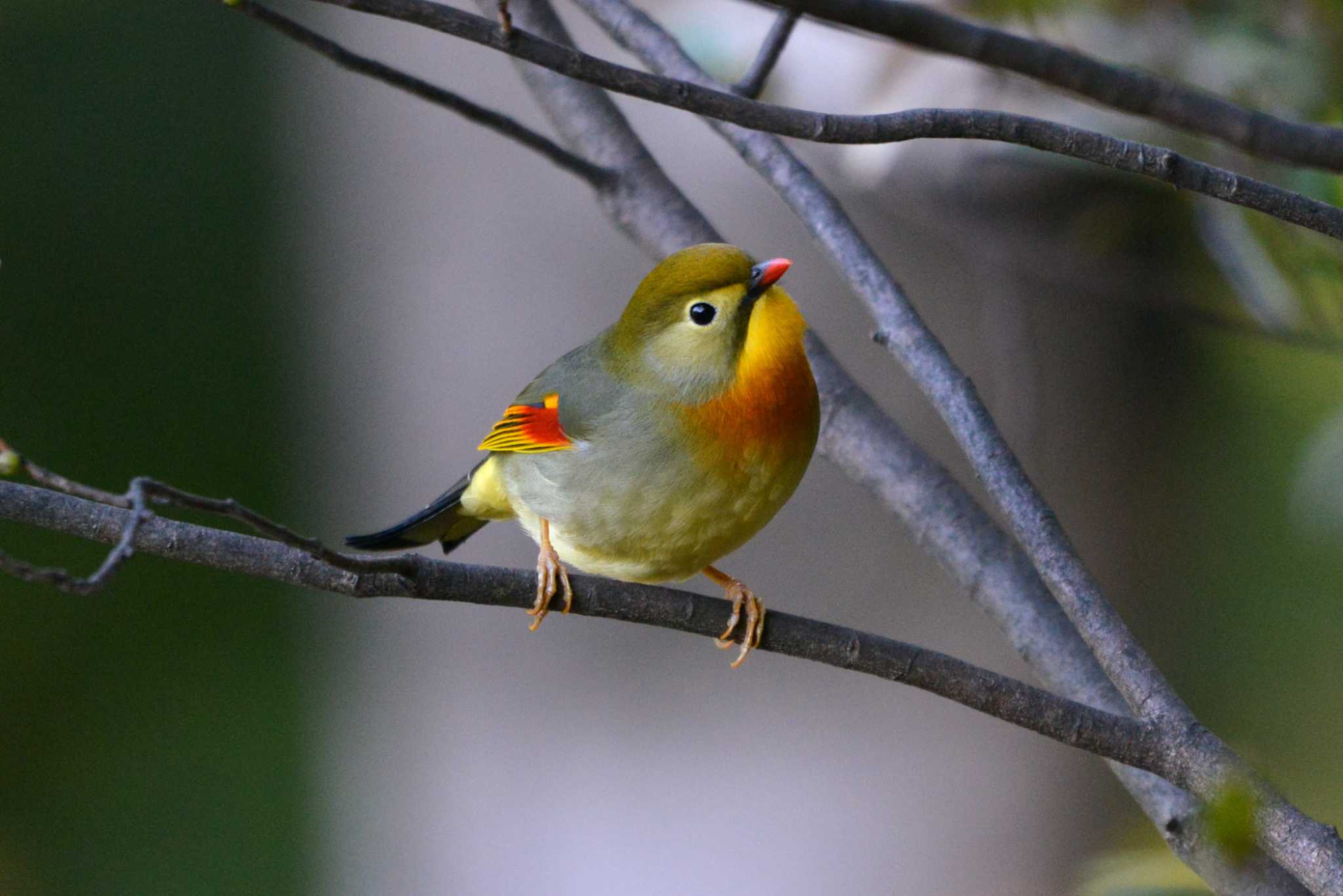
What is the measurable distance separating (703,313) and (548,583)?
41 centimetres

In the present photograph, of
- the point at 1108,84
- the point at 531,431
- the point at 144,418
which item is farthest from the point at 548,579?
the point at 144,418

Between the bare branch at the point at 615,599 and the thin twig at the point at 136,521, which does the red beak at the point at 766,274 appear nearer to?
the bare branch at the point at 615,599

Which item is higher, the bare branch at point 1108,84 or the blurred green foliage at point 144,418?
the blurred green foliage at point 144,418

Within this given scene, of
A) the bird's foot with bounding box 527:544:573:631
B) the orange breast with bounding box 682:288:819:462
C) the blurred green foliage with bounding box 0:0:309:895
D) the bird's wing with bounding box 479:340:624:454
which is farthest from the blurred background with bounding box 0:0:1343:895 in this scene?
the bird's foot with bounding box 527:544:573:631

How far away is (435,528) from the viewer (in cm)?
204

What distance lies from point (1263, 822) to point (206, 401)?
4.56 m

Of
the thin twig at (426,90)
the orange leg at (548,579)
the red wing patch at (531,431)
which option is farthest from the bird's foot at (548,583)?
the thin twig at (426,90)

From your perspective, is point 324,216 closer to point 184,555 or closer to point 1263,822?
point 184,555

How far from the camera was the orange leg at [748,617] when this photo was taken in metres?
1.48

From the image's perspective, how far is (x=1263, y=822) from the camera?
1167mm

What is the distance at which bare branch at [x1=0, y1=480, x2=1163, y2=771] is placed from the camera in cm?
114

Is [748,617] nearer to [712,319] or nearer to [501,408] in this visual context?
[712,319]

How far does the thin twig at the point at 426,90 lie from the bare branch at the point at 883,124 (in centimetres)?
25

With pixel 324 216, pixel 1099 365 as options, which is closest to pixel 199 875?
pixel 324 216
